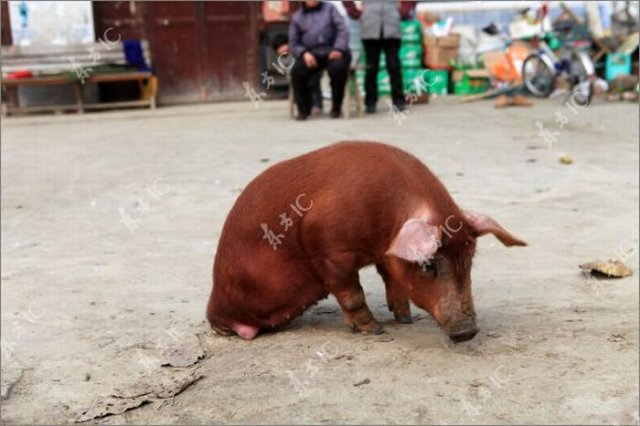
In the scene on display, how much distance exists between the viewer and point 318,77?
12000 millimetres

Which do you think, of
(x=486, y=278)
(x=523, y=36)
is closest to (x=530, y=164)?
(x=486, y=278)

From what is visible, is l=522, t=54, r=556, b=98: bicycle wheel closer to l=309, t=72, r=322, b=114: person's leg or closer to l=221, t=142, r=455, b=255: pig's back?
l=309, t=72, r=322, b=114: person's leg

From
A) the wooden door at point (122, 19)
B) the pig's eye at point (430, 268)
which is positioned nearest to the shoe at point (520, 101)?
the wooden door at point (122, 19)

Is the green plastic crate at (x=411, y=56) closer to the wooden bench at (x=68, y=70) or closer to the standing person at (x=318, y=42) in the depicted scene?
the standing person at (x=318, y=42)

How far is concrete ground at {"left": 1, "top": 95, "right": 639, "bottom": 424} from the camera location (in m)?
3.07

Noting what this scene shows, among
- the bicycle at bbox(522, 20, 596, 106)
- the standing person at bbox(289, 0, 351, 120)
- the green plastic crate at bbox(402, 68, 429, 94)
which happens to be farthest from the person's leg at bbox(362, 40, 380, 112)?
the bicycle at bbox(522, 20, 596, 106)

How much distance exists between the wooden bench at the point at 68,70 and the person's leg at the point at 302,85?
337 cm

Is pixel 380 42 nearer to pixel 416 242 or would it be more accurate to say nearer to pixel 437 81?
pixel 437 81

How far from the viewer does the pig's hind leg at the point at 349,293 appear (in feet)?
11.3

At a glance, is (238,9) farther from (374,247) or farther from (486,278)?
(374,247)

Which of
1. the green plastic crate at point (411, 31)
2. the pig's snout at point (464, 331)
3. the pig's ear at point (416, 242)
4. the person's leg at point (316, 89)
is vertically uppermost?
the green plastic crate at point (411, 31)

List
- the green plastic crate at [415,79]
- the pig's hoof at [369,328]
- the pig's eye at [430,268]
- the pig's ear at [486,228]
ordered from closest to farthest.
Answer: the pig's eye at [430,268]
the pig's ear at [486,228]
the pig's hoof at [369,328]
the green plastic crate at [415,79]

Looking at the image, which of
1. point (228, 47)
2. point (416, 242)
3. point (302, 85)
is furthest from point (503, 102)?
point (416, 242)

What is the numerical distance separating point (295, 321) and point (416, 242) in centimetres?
98
